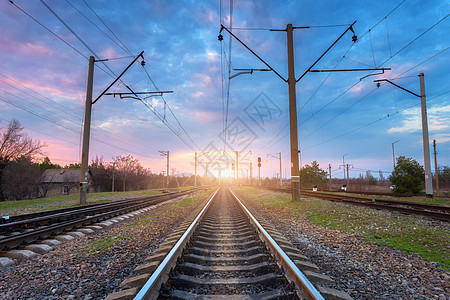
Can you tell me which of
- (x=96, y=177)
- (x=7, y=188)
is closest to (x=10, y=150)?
(x=7, y=188)

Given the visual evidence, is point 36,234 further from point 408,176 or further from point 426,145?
point 408,176

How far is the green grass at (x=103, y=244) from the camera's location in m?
5.32

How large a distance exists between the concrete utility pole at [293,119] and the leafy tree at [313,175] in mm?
40772

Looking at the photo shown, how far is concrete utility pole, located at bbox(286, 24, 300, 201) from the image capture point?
44.4ft

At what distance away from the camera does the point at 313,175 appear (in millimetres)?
51500

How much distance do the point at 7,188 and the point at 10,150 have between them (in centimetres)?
603

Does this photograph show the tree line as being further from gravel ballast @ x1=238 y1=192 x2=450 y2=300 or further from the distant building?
gravel ballast @ x1=238 y1=192 x2=450 y2=300

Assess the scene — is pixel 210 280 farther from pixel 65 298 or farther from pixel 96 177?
pixel 96 177

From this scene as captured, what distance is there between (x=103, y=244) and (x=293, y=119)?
37.2 ft

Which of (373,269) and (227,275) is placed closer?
(227,275)

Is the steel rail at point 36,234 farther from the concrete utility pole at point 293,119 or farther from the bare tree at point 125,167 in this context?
the bare tree at point 125,167

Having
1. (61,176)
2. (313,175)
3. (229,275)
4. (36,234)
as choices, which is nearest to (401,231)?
(229,275)

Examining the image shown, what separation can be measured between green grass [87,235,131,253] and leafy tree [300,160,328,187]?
165ft

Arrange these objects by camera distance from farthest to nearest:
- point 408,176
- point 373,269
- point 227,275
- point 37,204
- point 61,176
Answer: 1. point 61,176
2. point 408,176
3. point 37,204
4. point 373,269
5. point 227,275
